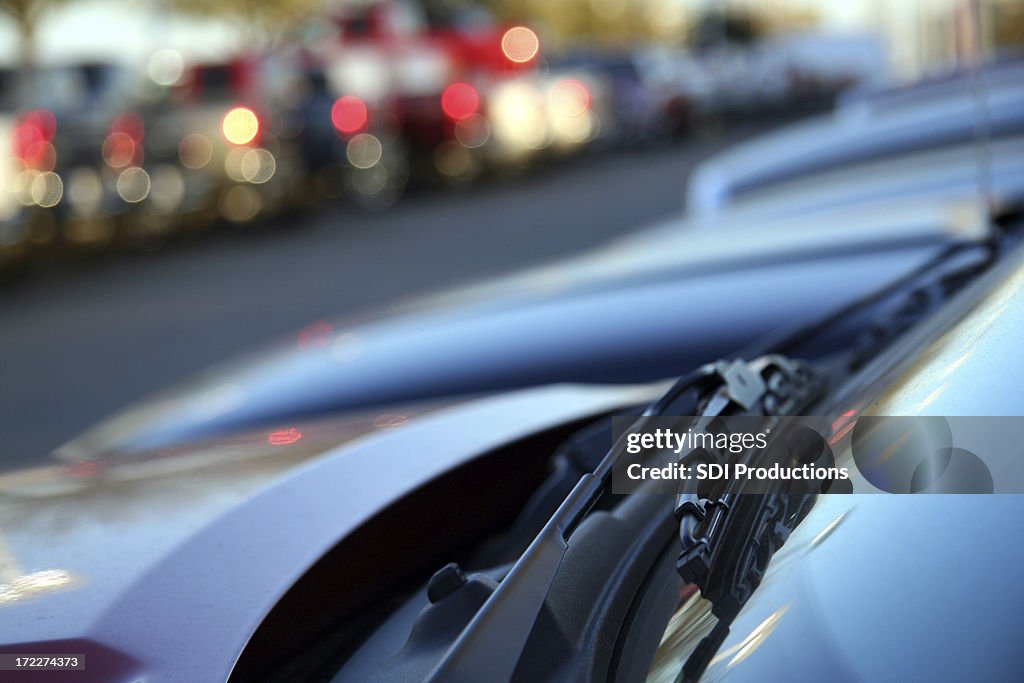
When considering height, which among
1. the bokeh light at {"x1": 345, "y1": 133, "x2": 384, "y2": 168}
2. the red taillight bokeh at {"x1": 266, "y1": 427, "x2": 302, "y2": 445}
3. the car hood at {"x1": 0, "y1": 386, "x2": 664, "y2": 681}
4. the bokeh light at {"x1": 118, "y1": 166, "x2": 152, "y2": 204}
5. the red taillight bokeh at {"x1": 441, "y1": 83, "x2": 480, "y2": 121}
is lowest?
the red taillight bokeh at {"x1": 266, "y1": 427, "x2": 302, "y2": 445}

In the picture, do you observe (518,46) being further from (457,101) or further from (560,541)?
(560,541)

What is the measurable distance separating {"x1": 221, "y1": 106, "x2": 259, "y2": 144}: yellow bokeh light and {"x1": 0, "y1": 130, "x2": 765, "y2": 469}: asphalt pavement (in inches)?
43.6

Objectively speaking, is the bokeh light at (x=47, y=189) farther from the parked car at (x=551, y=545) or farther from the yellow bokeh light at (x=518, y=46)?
the parked car at (x=551, y=545)

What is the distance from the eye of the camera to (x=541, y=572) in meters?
1.24

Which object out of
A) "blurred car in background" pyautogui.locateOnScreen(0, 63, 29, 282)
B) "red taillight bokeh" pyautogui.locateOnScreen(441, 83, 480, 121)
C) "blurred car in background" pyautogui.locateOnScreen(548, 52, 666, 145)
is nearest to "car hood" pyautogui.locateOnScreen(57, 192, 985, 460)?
"blurred car in background" pyautogui.locateOnScreen(0, 63, 29, 282)

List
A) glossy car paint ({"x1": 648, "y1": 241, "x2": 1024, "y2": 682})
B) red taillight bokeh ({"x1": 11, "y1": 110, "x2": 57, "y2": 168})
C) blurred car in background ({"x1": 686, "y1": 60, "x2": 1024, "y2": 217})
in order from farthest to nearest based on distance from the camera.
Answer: red taillight bokeh ({"x1": 11, "y1": 110, "x2": 57, "y2": 168}) → blurred car in background ({"x1": 686, "y1": 60, "x2": 1024, "y2": 217}) → glossy car paint ({"x1": 648, "y1": 241, "x2": 1024, "y2": 682})

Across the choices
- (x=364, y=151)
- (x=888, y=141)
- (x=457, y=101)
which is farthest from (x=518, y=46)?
(x=888, y=141)

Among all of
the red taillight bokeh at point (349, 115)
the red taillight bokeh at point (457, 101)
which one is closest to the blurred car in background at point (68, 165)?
the red taillight bokeh at point (349, 115)

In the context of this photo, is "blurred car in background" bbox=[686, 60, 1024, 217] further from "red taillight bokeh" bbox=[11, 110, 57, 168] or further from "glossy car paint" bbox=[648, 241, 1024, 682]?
"red taillight bokeh" bbox=[11, 110, 57, 168]

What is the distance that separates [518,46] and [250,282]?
9007mm

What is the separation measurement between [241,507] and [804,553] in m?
0.71

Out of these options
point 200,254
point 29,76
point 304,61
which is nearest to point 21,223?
point 200,254

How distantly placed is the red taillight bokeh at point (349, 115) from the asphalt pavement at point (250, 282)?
1.03 meters

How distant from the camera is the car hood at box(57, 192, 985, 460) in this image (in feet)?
9.62
